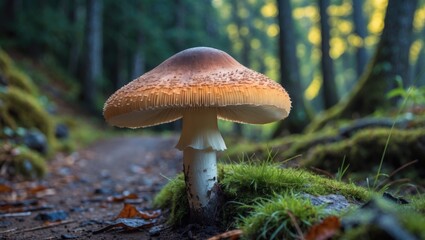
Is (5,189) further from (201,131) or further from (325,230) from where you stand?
(325,230)

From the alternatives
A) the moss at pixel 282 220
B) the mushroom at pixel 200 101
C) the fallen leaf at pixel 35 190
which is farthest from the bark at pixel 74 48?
the moss at pixel 282 220

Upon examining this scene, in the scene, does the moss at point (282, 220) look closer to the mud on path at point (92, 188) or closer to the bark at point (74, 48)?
the mud on path at point (92, 188)

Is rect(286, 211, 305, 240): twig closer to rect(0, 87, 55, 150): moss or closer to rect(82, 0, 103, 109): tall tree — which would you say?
rect(0, 87, 55, 150): moss

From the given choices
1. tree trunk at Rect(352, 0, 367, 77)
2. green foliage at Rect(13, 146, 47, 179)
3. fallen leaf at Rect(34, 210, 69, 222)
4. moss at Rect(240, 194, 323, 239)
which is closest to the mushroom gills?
moss at Rect(240, 194, 323, 239)

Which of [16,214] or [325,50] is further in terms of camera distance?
[325,50]

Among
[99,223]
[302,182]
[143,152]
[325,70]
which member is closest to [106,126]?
[143,152]

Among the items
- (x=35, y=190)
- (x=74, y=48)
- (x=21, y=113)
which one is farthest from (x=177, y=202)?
(x=74, y=48)

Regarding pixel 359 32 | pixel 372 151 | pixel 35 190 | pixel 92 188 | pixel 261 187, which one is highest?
pixel 359 32
